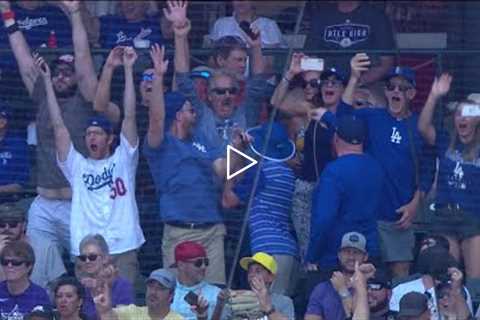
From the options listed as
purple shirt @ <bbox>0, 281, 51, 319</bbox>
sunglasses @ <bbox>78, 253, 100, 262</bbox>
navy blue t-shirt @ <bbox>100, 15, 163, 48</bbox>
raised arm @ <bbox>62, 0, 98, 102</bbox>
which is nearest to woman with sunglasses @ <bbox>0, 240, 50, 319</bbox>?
purple shirt @ <bbox>0, 281, 51, 319</bbox>

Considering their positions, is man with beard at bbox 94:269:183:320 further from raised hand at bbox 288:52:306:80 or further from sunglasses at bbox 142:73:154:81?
raised hand at bbox 288:52:306:80

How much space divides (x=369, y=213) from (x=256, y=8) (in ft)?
9.11

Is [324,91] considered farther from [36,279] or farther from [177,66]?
[36,279]

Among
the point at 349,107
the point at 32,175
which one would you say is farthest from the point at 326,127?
the point at 32,175

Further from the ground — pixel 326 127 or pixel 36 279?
pixel 326 127

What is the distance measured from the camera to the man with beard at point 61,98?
511 inches

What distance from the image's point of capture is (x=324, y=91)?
12.9 meters

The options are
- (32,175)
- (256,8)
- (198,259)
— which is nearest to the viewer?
(198,259)

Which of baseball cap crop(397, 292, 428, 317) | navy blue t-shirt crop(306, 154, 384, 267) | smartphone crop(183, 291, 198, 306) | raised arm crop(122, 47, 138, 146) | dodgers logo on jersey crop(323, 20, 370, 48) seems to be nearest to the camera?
baseball cap crop(397, 292, 428, 317)

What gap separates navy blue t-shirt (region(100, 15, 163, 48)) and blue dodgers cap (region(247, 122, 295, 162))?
3.59ft

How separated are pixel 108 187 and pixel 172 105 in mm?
644

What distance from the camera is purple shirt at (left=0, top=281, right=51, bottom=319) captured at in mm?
12266

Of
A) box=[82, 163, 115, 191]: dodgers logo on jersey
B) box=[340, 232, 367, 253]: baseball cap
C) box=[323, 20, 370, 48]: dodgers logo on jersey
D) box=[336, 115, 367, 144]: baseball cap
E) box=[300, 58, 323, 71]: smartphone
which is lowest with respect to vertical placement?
box=[340, 232, 367, 253]: baseball cap

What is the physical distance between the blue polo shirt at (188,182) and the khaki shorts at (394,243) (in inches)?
37.6
